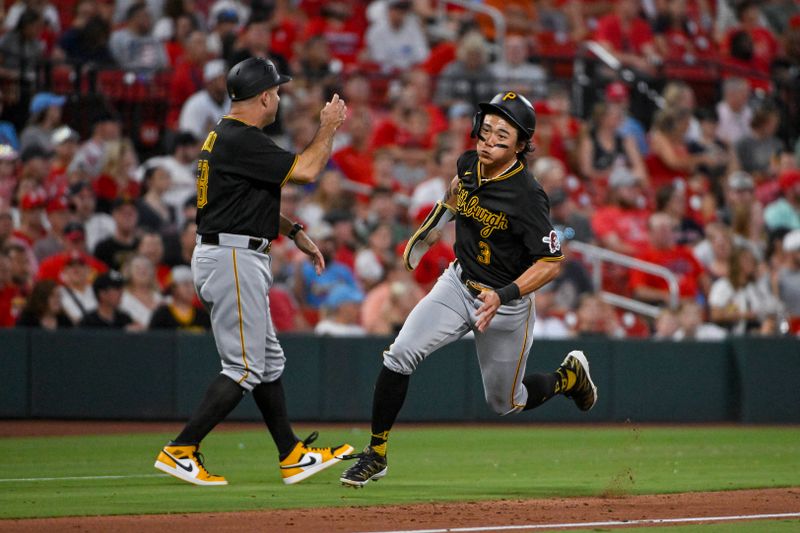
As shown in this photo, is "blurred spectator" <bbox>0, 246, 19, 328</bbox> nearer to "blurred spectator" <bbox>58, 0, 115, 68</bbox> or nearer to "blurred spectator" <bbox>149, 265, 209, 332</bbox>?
"blurred spectator" <bbox>149, 265, 209, 332</bbox>

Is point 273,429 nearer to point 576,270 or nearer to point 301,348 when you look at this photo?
point 301,348

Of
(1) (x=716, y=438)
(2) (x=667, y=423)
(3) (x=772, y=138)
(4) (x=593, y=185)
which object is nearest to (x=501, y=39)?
(4) (x=593, y=185)

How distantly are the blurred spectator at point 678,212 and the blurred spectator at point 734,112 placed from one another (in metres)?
1.96

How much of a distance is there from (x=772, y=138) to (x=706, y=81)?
61.5 inches

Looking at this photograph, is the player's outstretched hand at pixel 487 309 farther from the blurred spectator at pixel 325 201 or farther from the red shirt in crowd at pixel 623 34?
the red shirt in crowd at pixel 623 34

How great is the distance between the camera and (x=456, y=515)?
21.8ft

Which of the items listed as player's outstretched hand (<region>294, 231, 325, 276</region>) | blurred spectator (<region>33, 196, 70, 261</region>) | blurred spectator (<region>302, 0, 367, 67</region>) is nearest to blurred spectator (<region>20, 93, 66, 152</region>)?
blurred spectator (<region>33, 196, 70, 261</region>)

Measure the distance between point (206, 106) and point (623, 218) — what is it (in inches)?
194

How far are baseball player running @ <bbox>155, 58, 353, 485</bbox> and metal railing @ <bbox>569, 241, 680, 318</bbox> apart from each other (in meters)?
7.80

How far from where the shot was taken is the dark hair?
12367mm

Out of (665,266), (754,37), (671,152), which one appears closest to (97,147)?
(665,266)

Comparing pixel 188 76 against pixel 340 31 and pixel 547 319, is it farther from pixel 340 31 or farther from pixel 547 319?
pixel 547 319

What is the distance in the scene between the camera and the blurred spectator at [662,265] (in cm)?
1526

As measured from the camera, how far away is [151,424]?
1273cm
